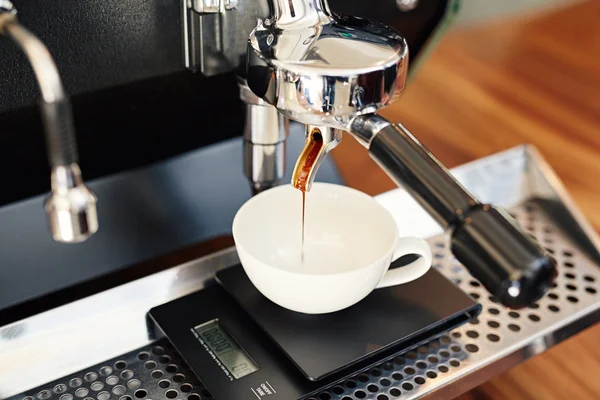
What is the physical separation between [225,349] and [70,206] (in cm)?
18

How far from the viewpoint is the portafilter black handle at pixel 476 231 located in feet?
1.10

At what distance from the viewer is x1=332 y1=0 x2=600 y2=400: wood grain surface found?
2.50ft

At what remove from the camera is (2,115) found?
489 mm

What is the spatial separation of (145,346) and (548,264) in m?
0.28

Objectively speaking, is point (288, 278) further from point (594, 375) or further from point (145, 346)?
point (594, 375)

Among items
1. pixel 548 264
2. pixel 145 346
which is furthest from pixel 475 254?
pixel 145 346

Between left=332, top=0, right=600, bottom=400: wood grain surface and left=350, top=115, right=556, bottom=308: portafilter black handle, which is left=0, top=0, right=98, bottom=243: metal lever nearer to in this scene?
left=350, top=115, right=556, bottom=308: portafilter black handle

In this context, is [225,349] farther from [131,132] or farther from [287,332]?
[131,132]

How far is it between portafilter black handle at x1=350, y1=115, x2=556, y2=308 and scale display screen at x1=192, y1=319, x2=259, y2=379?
6.7 inches

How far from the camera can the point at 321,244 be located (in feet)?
1.79

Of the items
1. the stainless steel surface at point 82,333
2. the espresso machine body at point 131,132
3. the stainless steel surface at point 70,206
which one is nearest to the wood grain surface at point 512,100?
the espresso machine body at point 131,132

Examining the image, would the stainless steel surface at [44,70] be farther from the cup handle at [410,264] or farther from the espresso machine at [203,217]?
the cup handle at [410,264]

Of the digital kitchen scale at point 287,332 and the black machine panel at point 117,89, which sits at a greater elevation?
the black machine panel at point 117,89

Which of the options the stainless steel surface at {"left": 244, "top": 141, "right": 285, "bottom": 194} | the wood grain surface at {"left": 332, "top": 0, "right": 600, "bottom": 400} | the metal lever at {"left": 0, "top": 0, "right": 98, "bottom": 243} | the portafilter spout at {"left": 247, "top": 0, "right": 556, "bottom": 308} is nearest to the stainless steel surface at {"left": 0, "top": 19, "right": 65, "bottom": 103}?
the metal lever at {"left": 0, "top": 0, "right": 98, "bottom": 243}
